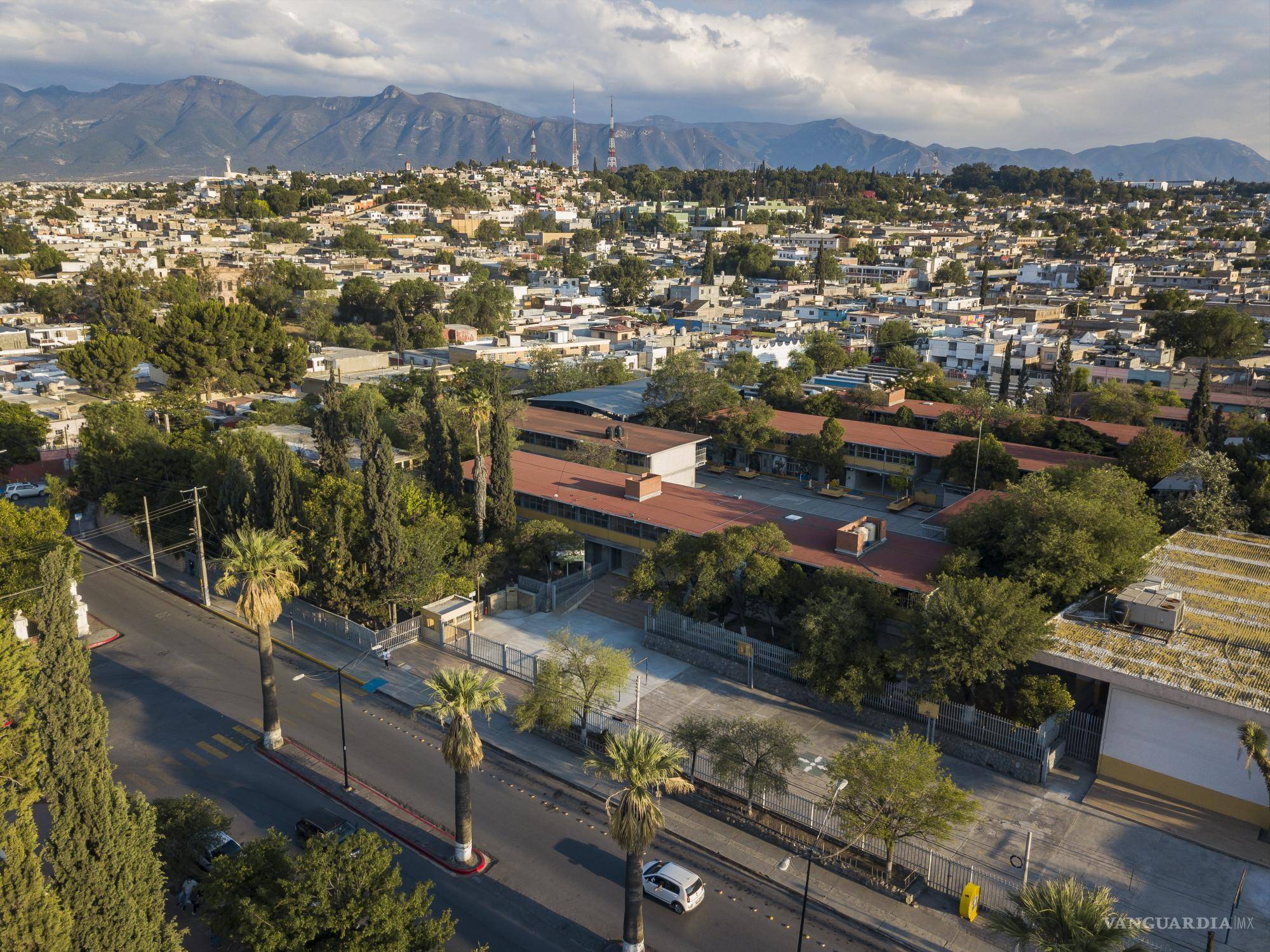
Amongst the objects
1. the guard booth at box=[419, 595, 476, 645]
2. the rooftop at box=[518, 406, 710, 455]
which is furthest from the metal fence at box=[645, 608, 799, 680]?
the rooftop at box=[518, 406, 710, 455]

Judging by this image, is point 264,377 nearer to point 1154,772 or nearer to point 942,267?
point 1154,772

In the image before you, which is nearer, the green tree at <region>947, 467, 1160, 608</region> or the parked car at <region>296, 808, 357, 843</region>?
the parked car at <region>296, 808, 357, 843</region>

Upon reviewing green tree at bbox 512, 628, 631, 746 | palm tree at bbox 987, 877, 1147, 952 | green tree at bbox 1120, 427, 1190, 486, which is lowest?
green tree at bbox 512, 628, 631, 746

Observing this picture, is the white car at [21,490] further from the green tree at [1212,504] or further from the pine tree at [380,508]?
the green tree at [1212,504]

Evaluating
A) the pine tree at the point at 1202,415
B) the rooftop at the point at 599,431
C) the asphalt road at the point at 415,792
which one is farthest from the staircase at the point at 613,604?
the pine tree at the point at 1202,415

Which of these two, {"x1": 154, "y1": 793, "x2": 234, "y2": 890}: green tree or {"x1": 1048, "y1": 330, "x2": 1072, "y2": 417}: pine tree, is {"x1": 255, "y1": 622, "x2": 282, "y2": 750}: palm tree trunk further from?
{"x1": 1048, "y1": 330, "x2": 1072, "y2": 417}: pine tree

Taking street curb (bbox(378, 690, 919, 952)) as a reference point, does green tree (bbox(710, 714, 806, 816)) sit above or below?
above

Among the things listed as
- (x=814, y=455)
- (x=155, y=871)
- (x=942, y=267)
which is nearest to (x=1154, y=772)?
(x=155, y=871)
